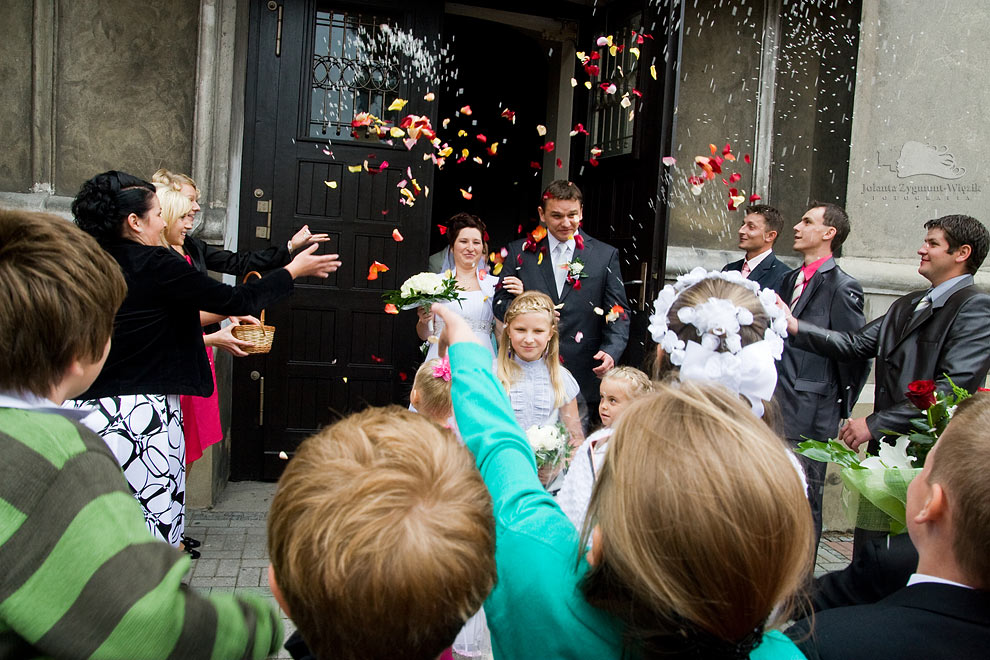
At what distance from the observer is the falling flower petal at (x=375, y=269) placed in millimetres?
5455

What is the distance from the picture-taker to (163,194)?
404 centimetres

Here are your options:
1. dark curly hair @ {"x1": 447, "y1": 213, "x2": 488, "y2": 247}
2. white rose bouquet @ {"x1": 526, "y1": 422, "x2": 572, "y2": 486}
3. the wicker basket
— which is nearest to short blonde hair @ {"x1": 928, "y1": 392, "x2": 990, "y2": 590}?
white rose bouquet @ {"x1": 526, "y1": 422, "x2": 572, "y2": 486}

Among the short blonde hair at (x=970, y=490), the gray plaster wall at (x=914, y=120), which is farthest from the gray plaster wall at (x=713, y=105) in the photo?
the short blonde hair at (x=970, y=490)

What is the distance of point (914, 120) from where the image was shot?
6246 millimetres

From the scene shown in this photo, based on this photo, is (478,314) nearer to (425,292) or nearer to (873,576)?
(425,292)

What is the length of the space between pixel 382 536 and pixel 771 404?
1.75 meters

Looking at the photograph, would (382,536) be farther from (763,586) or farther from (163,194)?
(163,194)

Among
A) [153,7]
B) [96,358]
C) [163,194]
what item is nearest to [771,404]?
[96,358]

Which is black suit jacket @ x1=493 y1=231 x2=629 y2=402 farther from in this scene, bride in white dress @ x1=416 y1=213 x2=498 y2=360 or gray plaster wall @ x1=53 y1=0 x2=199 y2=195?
gray plaster wall @ x1=53 y1=0 x2=199 y2=195

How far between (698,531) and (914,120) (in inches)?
248

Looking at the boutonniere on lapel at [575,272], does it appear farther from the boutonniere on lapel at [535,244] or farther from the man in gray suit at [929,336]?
the man in gray suit at [929,336]

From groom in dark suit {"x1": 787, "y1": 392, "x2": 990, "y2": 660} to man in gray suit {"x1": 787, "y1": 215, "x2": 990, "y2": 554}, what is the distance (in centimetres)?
244

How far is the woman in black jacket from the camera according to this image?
3.16m

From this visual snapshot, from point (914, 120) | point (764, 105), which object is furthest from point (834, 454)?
point (914, 120)
